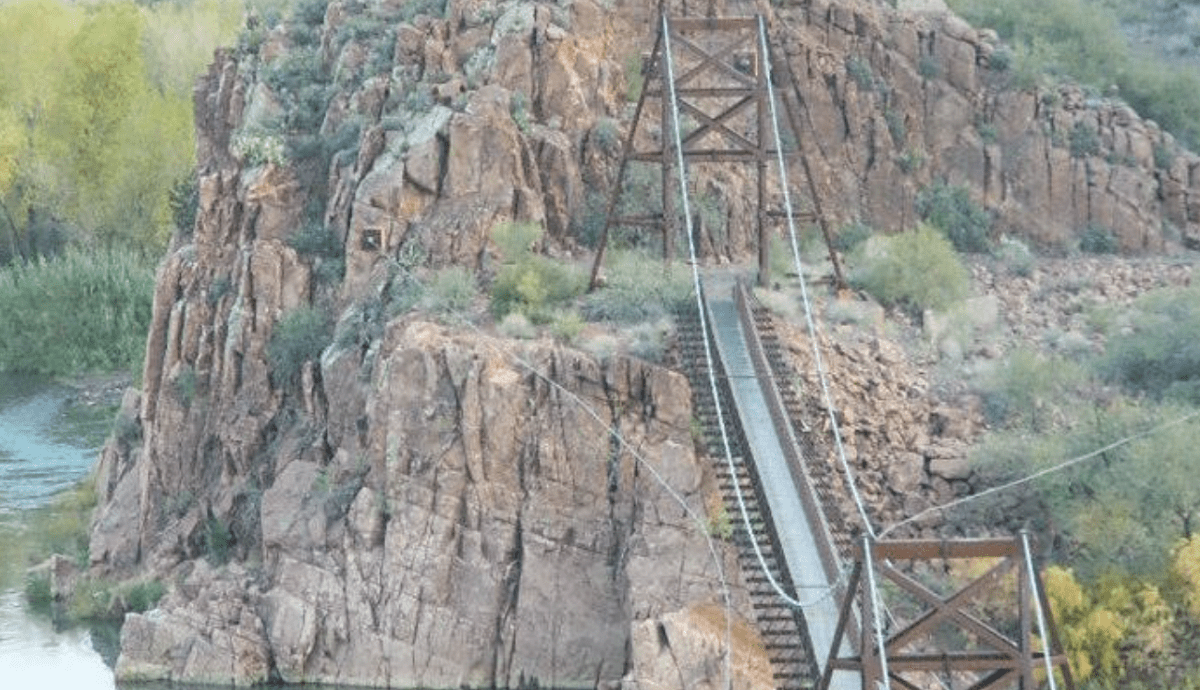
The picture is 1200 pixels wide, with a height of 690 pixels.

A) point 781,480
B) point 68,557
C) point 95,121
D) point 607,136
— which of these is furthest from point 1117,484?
point 95,121

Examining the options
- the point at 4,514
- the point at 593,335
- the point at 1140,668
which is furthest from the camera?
the point at 4,514

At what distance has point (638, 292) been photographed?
181ft

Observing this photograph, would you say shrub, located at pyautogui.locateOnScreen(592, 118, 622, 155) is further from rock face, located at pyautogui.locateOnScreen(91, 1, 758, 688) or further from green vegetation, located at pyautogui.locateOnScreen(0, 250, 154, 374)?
green vegetation, located at pyautogui.locateOnScreen(0, 250, 154, 374)

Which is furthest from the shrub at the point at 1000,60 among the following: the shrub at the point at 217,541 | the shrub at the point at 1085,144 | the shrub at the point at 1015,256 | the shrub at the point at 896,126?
the shrub at the point at 217,541

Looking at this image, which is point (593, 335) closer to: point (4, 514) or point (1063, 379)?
point (1063, 379)

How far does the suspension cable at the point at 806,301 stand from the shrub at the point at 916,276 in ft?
3.77

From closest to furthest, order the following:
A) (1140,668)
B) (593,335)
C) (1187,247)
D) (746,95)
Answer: (1140,668)
(593,335)
(746,95)
(1187,247)

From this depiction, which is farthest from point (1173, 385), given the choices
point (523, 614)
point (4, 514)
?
point (4, 514)

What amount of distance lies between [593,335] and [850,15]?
10.6 m

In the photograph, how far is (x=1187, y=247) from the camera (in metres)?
61.2

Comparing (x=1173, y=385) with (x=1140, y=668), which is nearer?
(x=1140, y=668)

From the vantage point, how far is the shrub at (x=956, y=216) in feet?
199

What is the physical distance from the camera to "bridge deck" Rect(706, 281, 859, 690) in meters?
46.3

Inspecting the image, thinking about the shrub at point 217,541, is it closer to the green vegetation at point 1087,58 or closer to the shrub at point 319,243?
the shrub at point 319,243
